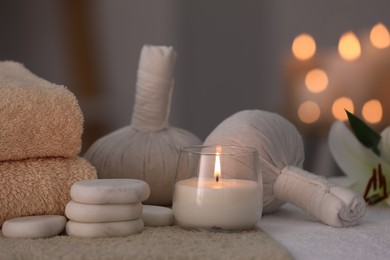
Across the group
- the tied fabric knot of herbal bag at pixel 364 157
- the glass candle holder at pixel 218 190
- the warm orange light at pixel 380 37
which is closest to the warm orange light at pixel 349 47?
the warm orange light at pixel 380 37

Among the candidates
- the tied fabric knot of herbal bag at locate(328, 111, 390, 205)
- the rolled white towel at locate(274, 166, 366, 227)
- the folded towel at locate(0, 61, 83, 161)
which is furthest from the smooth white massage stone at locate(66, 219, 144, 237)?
the tied fabric knot of herbal bag at locate(328, 111, 390, 205)

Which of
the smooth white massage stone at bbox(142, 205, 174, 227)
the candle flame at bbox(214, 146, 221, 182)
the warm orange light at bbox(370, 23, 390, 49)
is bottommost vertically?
the smooth white massage stone at bbox(142, 205, 174, 227)

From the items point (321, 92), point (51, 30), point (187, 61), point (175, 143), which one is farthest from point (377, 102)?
point (51, 30)

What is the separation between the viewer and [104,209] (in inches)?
26.0

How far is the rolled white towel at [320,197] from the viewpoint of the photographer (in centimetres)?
75

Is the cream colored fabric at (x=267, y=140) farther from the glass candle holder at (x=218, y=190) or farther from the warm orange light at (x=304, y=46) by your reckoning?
the warm orange light at (x=304, y=46)

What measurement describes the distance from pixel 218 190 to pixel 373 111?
0.72 metres

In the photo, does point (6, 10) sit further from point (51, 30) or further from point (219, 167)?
point (219, 167)

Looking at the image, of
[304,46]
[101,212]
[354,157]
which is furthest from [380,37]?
[101,212]

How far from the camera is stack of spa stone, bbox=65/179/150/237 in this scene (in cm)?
66

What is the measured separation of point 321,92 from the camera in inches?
53.5

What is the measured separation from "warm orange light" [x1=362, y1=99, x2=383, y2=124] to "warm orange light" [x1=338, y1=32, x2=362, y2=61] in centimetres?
9

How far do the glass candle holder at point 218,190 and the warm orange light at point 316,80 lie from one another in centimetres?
67

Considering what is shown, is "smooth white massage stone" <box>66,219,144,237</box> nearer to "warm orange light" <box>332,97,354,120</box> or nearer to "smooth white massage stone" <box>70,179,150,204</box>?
"smooth white massage stone" <box>70,179,150,204</box>
